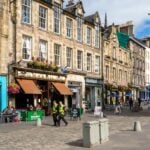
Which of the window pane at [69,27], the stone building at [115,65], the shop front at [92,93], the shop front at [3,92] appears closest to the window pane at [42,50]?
the window pane at [69,27]

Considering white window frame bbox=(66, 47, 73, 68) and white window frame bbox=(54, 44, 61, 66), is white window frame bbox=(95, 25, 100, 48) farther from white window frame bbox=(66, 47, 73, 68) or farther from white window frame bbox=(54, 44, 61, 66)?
white window frame bbox=(54, 44, 61, 66)

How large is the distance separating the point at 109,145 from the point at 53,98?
70.3ft

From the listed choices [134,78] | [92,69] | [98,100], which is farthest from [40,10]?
[134,78]

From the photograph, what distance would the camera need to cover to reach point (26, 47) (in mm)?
32406

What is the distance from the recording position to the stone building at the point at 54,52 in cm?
3106

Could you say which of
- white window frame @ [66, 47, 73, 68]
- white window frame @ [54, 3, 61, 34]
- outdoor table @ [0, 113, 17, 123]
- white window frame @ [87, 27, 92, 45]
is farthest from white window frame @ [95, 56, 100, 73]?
outdoor table @ [0, 113, 17, 123]

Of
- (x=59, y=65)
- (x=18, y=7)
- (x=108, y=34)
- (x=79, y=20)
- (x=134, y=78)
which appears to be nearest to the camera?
(x=18, y=7)

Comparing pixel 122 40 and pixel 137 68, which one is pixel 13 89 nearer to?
pixel 122 40

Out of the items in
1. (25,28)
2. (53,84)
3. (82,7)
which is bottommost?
(53,84)

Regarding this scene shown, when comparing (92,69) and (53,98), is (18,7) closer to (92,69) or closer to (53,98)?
(53,98)

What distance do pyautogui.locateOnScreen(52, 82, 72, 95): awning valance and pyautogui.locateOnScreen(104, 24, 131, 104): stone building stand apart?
1428 centimetres

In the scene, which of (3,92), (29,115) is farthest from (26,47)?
(29,115)

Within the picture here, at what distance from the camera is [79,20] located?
40938mm

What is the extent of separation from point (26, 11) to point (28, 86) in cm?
643
